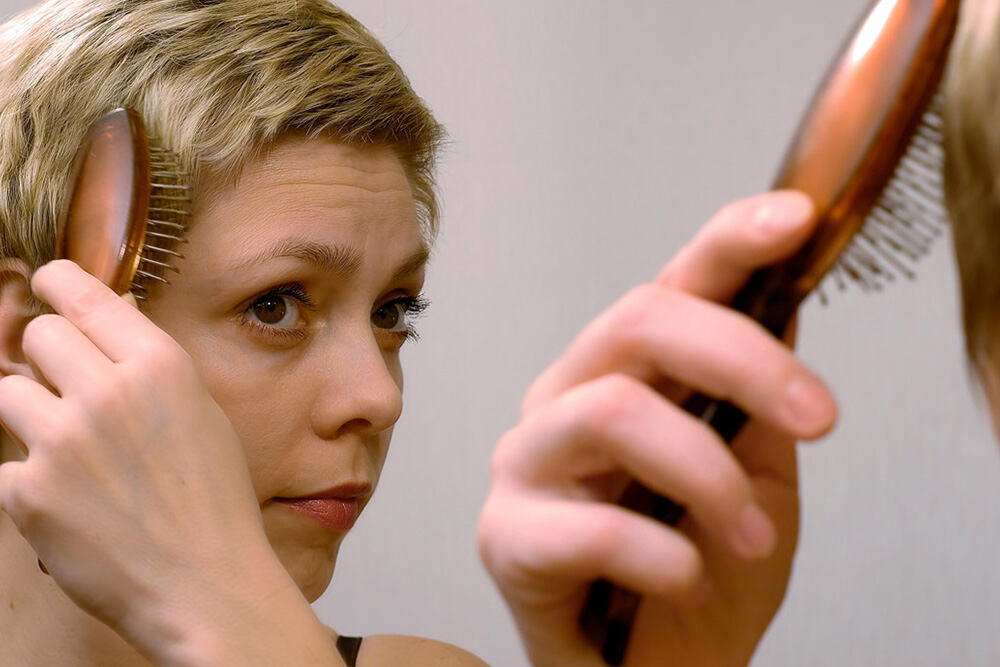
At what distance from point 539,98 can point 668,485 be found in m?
0.86

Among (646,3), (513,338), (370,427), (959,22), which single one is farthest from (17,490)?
(646,3)

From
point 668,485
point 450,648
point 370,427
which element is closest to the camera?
point 668,485

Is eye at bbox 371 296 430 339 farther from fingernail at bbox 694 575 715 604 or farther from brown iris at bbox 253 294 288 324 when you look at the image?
fingernail at bbox 694 575 715 604

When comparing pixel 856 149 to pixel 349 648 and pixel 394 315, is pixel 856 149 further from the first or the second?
pixel 349 648

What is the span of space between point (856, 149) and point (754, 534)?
12 cm

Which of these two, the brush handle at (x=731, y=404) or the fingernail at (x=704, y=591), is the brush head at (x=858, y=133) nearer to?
the brush handle at (x=731, y=404)

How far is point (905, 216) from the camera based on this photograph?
0.34 meters

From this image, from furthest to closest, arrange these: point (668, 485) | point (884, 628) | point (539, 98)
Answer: point (539, 98)
point (884, 628)
point (668, 485)

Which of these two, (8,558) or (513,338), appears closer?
(8,558)

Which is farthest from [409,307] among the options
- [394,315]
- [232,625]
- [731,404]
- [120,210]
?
[731,404]

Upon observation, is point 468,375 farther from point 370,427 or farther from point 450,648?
point 370,427

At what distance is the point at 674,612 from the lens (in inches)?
17.0

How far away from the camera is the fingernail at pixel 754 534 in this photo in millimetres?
316

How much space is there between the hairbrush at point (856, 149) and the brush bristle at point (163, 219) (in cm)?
37
